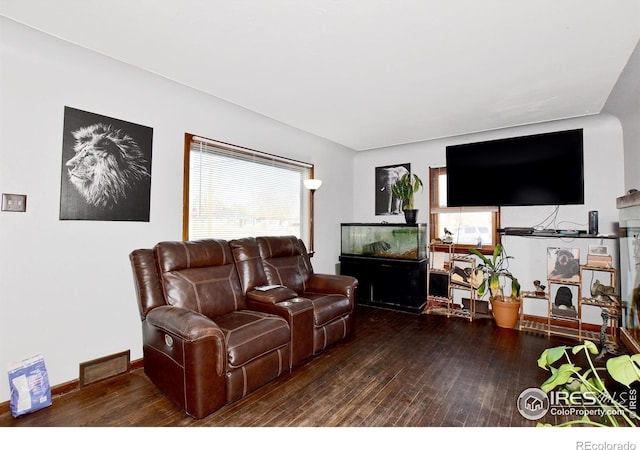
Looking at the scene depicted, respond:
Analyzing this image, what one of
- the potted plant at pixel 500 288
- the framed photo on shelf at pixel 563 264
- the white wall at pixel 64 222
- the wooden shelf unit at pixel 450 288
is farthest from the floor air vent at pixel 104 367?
the framed photo on shelf at pixel 563 264

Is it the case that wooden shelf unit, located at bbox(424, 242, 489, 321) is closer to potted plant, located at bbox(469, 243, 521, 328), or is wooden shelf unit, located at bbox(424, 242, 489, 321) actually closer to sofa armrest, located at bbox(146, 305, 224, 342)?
potted plant, located at bbox(469, 243, 521, 328)

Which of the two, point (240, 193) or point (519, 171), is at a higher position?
point (519, 171)

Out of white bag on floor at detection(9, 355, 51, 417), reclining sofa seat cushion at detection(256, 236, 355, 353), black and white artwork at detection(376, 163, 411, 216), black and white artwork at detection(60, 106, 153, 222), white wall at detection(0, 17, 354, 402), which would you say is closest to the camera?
white bag on floor at detection(9, 355, 51, 417)

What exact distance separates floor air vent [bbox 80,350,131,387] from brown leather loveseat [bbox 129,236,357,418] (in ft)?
1.16

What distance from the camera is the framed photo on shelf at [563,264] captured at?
3.70 meters

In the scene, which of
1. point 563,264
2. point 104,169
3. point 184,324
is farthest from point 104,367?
point 563,264

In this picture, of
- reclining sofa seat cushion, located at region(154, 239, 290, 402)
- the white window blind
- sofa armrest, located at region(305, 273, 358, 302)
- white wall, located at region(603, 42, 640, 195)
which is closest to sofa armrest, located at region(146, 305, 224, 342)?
reclining sofa seat cushion, located at region(154, 239, 290, 402)

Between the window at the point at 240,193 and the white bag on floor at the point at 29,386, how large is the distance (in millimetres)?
1408

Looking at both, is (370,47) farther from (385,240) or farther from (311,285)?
(385,240)

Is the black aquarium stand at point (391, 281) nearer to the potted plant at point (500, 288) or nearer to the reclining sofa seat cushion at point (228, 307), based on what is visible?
the potted plant at point (500, 288)

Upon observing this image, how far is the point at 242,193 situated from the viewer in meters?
3.66

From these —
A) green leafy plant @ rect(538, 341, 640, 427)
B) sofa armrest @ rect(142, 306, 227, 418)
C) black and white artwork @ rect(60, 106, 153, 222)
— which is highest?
black and white artwork @ rect(60, 106, 153, 222)

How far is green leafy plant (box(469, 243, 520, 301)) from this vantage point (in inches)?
153

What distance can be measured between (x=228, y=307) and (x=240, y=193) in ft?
4.55
